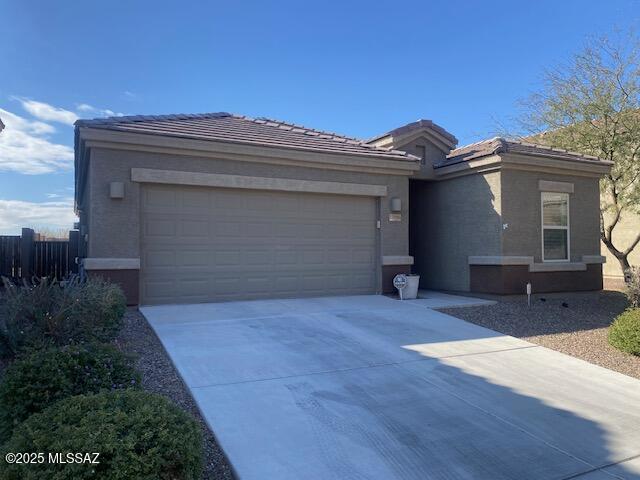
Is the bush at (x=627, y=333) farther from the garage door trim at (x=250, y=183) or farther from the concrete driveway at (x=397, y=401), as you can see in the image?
the garage door trim at (x=250, y=183)

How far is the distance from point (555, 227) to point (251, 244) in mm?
8247

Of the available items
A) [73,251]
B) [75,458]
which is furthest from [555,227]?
[73,251]

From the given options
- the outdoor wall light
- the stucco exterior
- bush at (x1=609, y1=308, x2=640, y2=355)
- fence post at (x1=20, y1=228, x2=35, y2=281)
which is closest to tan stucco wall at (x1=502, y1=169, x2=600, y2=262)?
bush at (x1=609, y1=308, x2=640, y2=355)

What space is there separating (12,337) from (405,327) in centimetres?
602

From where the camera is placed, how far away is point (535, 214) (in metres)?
13.2

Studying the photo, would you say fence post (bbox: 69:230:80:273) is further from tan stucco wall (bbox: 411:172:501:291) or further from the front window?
the front window

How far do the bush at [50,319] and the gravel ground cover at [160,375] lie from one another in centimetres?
58

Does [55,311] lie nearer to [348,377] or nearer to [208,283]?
[348,377]

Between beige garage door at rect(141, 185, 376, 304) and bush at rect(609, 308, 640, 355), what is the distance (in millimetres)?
5379

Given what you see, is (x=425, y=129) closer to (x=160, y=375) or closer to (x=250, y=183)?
(x=250, y=183)

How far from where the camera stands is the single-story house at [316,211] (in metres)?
10.1

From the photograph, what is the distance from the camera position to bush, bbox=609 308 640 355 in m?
8.34

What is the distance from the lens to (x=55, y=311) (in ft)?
20.1

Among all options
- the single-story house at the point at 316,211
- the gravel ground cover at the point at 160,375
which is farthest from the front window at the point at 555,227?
the gravel ground cover at the point at 160,375
